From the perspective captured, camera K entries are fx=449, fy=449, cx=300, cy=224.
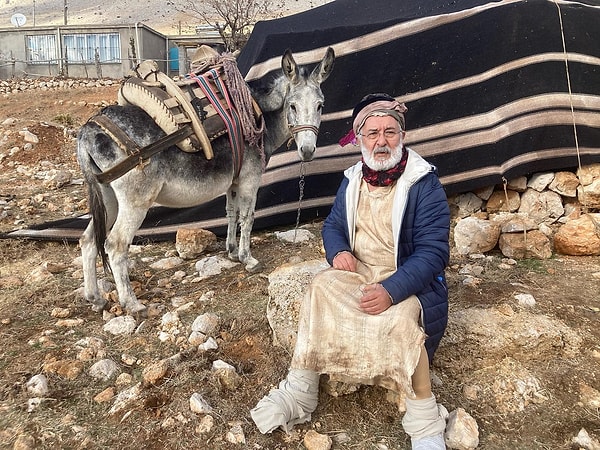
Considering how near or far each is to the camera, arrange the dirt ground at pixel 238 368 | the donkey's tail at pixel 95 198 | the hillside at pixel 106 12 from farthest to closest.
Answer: the hillside at pixel 106 12, the donkey's tail at pixel 95 198, the dirt ground at pixel 238 368

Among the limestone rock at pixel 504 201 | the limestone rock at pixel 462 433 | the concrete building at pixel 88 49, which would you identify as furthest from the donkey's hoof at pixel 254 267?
the concrete building at pixel 88 49

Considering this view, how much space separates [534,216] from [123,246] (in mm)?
3792

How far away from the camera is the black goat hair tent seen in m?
4.29

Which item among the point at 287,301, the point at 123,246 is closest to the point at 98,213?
the point at 123,246

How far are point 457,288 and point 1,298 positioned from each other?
11.7 ft

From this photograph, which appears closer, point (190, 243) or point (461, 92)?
point (190, 243)

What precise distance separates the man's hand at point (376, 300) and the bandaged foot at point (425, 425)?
1.54 feet

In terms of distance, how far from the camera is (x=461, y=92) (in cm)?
459

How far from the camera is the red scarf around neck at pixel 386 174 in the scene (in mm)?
2166

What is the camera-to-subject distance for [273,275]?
116 inches

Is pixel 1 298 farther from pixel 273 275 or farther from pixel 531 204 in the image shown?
pixel 531 204

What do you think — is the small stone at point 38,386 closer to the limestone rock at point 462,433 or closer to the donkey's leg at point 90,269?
the donkey's leg at point 90,269

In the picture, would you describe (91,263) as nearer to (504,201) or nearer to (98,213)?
(98,213)

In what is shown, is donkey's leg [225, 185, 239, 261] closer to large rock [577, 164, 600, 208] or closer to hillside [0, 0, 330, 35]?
large rock [577, 164, 600, 208]
